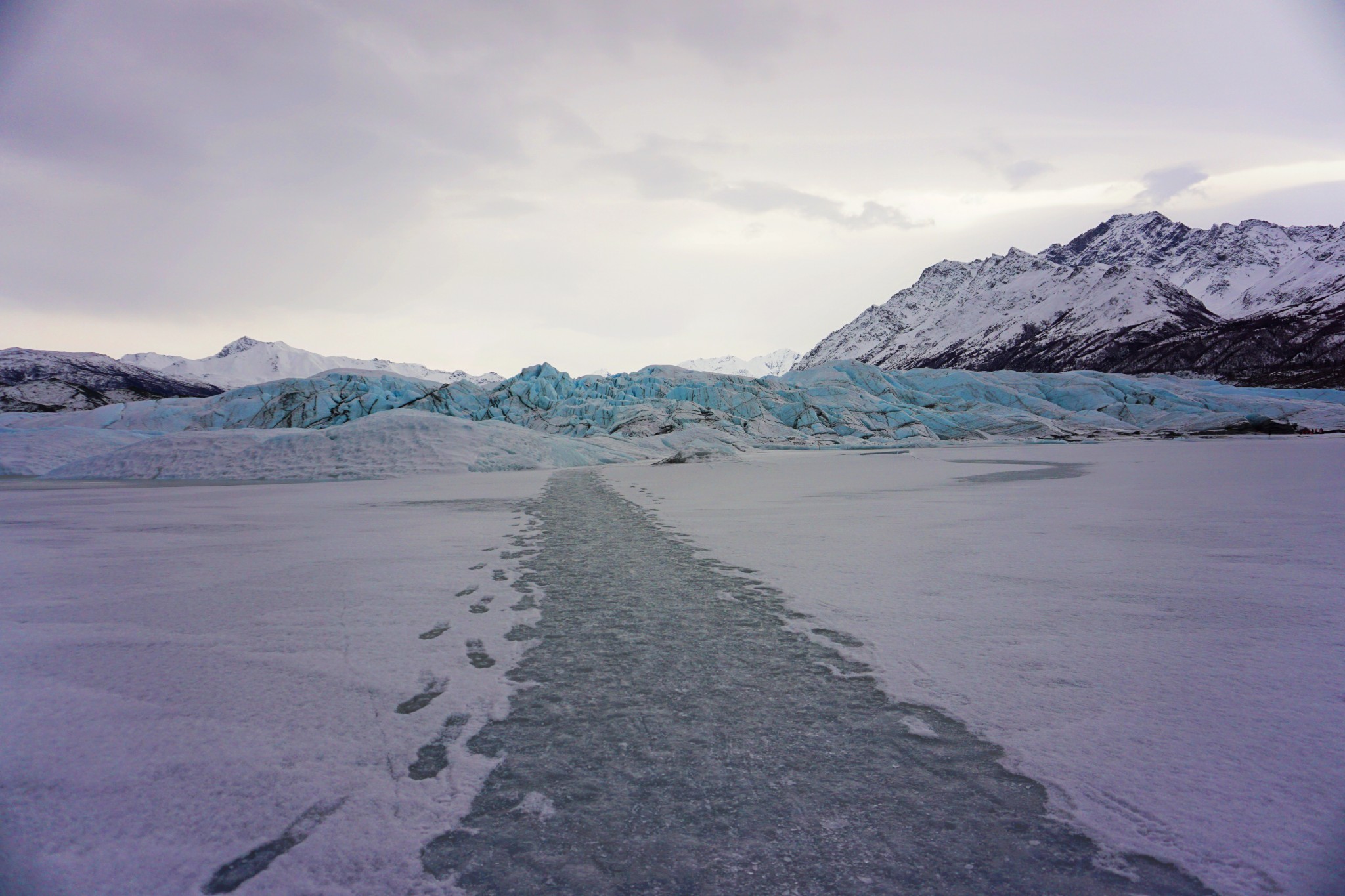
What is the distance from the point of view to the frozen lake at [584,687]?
2.21 meters

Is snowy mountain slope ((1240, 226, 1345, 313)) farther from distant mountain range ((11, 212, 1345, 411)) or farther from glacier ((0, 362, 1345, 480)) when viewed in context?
glacier ((0, 362, 1345, 480))

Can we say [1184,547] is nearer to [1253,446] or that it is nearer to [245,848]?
[245,848]

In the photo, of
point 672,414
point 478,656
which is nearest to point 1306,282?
point 672,414

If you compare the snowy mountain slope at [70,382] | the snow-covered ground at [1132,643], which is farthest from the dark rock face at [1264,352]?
the snowy mountain slope at [70,382]

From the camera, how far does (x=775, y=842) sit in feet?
7.16


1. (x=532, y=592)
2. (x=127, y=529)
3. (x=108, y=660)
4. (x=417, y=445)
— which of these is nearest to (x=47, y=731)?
(x=108, y=660)

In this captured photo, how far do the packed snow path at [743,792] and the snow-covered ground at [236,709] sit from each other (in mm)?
266

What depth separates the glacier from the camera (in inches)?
1271

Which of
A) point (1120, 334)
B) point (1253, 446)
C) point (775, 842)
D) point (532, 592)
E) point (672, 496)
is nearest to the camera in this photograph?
point (775, 842)

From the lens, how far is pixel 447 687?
3635mm

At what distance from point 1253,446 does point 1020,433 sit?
74.1 ft

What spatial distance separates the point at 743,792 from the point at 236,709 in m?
2.66

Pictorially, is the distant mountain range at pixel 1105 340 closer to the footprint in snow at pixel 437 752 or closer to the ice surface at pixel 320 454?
the ice surface at pixel 320 454

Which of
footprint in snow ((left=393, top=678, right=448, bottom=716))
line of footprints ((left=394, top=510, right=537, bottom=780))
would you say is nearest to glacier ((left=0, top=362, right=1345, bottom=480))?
line of footprints ((left=394, top=510, right=537, bottom=780))
